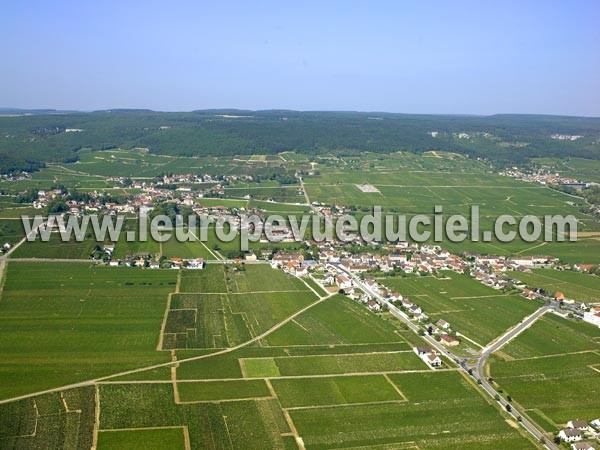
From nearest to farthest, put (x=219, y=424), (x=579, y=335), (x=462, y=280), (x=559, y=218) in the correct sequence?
(x=219, y=424) → (x=579, y=335) → (x=462, y=280) → (x=559, y=218)

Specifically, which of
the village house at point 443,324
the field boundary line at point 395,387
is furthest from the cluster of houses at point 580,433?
the village house at point 443,324

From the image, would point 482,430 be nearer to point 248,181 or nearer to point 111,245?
point 111,245

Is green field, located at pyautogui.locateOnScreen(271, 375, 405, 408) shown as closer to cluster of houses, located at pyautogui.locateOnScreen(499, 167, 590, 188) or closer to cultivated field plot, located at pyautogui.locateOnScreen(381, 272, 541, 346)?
cultivated field plot, located at pyautogui.locateOnScreen(381, 272, 541, 346)

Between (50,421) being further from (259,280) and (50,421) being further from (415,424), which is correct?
(259,280)

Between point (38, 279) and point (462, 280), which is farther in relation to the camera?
point (462, 280)

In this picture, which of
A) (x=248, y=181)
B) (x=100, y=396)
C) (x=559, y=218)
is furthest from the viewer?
(x=248, y=181)

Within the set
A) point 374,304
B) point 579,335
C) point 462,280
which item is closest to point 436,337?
point 374,304
